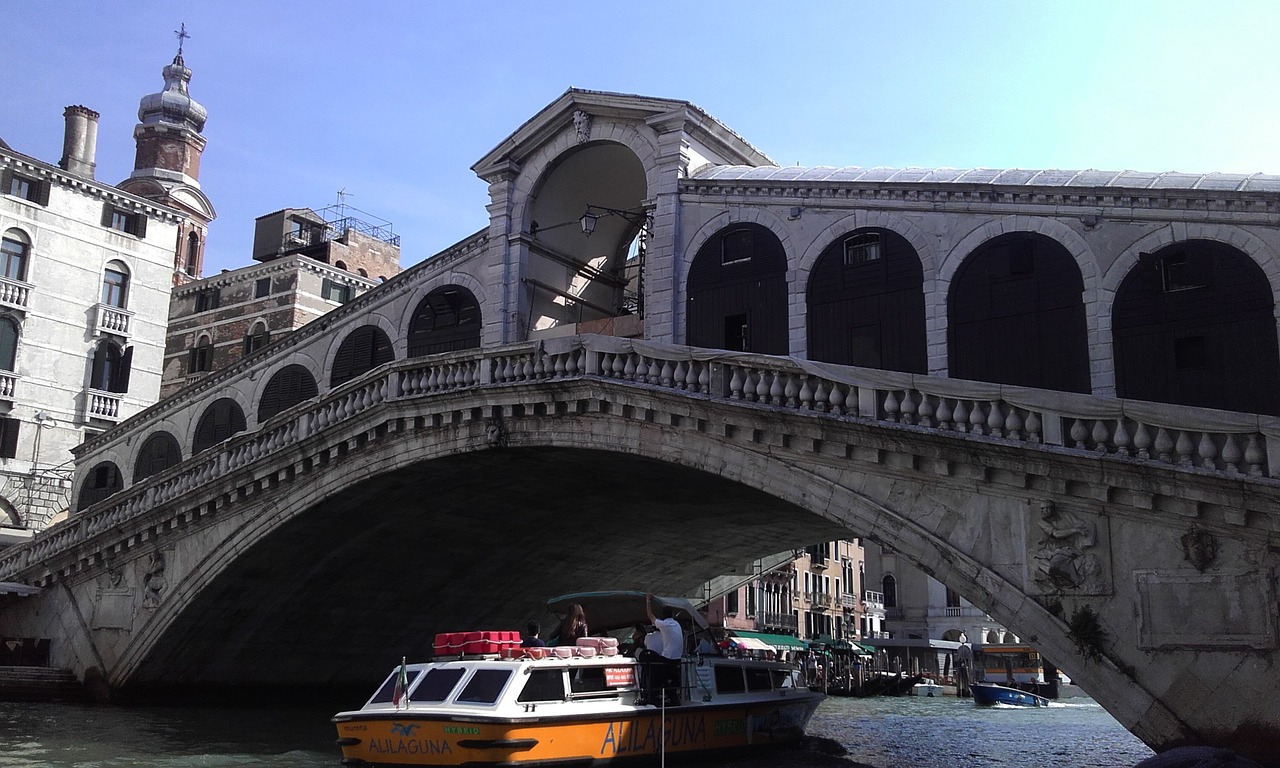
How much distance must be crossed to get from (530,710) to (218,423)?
68.9ft

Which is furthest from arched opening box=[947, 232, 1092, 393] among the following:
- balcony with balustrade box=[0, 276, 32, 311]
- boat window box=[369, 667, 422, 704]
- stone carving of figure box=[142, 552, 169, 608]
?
balcony with balustrade box=[0, 276, 32, 311]

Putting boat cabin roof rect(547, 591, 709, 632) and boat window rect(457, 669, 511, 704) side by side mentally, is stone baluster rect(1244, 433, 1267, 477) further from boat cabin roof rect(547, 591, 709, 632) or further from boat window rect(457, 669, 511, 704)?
boat window rect(457, 669, 511, 704)

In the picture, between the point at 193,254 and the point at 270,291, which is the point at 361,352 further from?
the point at 193,254

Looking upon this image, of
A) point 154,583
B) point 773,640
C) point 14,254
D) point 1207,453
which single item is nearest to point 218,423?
point 154,583

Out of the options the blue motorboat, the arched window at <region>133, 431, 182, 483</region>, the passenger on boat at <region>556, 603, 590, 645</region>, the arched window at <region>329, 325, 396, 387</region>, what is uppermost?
the arched window at <region>329, 325, 396, 387</region>

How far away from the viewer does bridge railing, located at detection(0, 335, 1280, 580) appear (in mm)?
13883

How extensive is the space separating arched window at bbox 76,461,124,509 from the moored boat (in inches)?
866

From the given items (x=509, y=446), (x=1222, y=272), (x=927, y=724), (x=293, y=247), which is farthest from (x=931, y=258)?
(x=293, y=247)

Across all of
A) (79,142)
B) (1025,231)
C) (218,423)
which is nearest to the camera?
(1025,231)

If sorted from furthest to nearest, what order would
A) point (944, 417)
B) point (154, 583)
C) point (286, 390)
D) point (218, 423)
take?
point (218, 423), point (286, 390), point (154, 583), point (944, 417)

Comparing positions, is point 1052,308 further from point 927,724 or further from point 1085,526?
point 927,724

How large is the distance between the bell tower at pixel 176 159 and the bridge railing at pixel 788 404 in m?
42.5

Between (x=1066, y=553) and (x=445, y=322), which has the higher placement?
(x=445, y=322)

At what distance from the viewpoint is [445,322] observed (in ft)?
89.8
